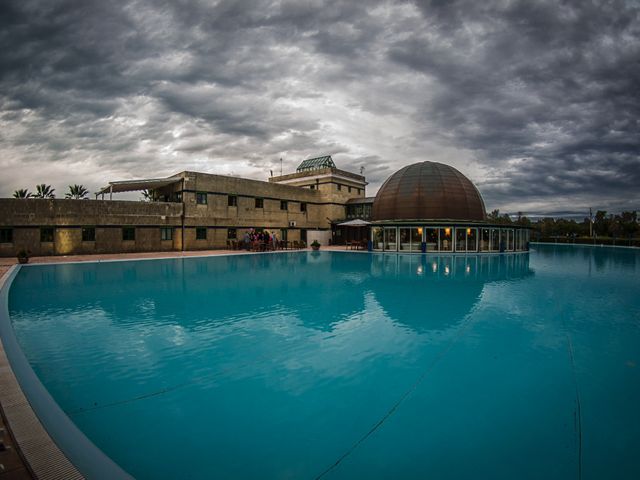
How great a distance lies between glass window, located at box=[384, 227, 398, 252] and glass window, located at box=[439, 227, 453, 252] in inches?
147

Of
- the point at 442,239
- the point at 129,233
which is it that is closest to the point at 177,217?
the point at 129,233

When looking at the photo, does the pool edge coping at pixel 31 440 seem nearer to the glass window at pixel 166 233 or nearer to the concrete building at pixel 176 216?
the concrete building at pixel 176 216

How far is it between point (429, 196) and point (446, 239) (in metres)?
4.27

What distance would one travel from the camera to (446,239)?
2808cm

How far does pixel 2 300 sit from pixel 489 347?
39.4 feet

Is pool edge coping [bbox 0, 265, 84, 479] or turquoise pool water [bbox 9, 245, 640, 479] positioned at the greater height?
pool edge coping [bbox 0, 265, 84, 479]

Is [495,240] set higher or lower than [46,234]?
lower

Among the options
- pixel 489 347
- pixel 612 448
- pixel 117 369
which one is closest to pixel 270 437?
pixel 117 369

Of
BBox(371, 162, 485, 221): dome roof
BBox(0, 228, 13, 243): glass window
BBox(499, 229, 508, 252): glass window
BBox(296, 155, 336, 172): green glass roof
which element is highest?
BBox(296, 155, 336, 172): green glass roof

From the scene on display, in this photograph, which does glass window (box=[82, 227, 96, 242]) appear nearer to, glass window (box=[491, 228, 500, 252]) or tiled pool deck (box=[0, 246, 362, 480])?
tiled pool deck (box=[0, 246, 362, 480])

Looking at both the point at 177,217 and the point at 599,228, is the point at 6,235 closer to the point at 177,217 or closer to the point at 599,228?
the point at 177,217

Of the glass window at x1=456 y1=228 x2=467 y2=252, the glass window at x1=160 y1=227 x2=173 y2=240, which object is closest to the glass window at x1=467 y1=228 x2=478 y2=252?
the glass window at x1=456 y1=228 x2=467 y2=252

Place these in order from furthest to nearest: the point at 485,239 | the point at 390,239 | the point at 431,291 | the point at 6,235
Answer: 1. the point at 390,239
2. the point at 485,239
3. the point at 6,235
4. the point at 431,291

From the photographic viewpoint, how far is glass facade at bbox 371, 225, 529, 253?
28047mm
